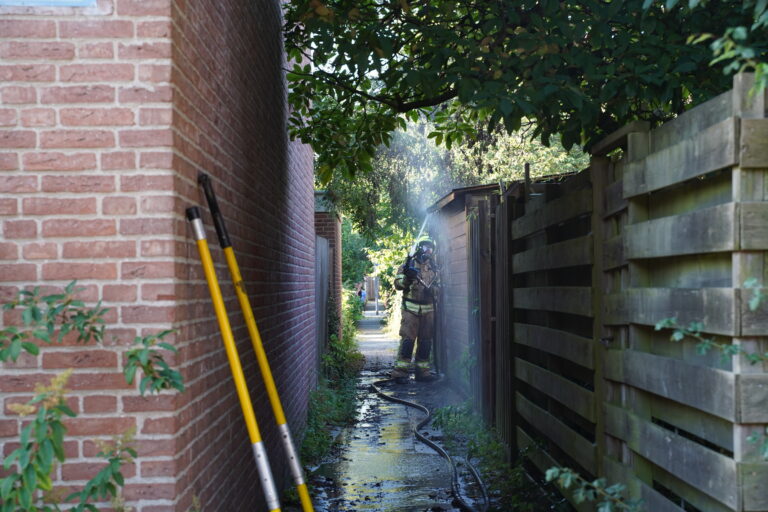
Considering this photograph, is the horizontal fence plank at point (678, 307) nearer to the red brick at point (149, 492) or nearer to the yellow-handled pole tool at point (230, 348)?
the yellow-handled pole tool at point (230, 348)

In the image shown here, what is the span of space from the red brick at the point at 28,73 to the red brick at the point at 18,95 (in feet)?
0.11

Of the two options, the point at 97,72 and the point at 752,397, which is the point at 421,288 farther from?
the point at 752,397

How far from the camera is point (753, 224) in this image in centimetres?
256

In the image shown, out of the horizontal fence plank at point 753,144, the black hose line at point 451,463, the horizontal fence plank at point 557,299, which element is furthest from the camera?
the black hose line at point 451,463

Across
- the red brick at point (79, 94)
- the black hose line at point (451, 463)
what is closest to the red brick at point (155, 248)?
the red brick at point (79, 94)

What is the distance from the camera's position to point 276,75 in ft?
22.6

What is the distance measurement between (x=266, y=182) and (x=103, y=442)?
3402 mm

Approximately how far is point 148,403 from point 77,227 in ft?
2.34

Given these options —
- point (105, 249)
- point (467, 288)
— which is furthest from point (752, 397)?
point (467, 288)

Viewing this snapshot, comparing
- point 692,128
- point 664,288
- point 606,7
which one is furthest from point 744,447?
point 606,7

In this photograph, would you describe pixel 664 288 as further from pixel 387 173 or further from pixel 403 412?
pixel 387 173

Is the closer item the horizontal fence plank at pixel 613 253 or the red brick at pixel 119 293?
the red brick at pixel 119 293

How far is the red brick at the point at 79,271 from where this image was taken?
299cm

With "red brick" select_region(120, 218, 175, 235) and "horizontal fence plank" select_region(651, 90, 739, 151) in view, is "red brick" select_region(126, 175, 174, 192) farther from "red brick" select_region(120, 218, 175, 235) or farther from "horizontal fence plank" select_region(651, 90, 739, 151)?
"horizontal fence plank" select_region(651, 90, 739, 151)
